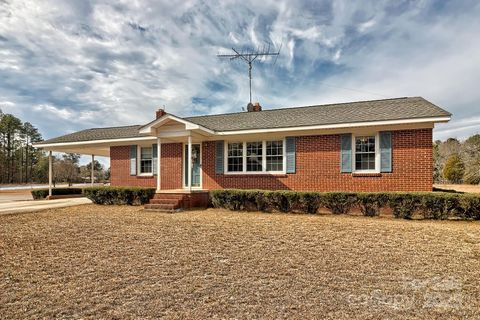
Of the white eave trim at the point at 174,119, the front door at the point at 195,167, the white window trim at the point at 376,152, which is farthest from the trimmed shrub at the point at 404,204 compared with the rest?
the front door at the point at 195,167

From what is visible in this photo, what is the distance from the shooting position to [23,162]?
48188mm

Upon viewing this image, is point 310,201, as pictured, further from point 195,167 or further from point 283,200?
point 195,167

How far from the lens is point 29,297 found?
10.8 ft

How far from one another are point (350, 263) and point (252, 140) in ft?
27.8

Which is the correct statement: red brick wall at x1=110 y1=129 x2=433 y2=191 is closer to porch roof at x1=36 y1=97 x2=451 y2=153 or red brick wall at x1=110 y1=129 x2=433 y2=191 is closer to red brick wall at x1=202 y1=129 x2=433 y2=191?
red brick wall at x1=202 y1=129 x2=433 y2=191

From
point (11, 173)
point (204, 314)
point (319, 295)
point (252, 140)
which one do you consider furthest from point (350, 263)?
point (11, 173)

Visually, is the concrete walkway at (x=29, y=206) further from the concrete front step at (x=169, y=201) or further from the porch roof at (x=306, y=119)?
the concrete front step at (x=169, y=201)

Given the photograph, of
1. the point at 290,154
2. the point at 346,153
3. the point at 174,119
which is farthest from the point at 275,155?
the point at 174,119

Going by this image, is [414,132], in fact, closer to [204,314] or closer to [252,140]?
[252,140]

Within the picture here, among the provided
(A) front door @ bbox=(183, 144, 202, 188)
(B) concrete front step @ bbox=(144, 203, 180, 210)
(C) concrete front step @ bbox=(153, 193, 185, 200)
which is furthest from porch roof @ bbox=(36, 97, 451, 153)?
(B) concrete front step @ bbox=(144, 203, 180, 210)

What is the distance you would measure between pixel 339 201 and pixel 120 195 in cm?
929

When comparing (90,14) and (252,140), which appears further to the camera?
(252,140)

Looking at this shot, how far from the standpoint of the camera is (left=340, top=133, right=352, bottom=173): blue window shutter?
10.8 m

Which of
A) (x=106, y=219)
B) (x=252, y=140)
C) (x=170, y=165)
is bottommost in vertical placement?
(x=106, y=219)
